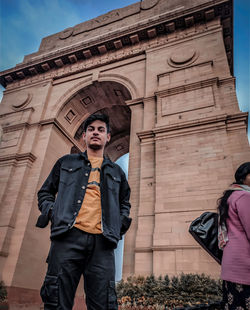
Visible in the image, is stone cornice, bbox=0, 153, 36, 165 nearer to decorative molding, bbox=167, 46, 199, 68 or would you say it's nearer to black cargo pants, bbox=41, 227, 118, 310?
decorative molding, bbox=167, 46, 199, 68

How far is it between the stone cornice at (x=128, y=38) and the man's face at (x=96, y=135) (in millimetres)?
13288

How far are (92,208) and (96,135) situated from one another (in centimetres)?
83

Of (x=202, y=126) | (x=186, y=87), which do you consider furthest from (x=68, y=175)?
(x=186, y=87)

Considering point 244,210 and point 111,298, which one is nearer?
point 111,298

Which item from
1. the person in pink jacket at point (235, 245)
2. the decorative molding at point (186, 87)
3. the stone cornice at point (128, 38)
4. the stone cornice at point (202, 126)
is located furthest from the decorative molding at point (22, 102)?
the person in pink jacket at point (235, 245)

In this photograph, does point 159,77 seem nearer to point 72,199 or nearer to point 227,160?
point 227,160

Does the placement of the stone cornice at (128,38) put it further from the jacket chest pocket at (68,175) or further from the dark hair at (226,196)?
the jacket chest pocket at (68,175)

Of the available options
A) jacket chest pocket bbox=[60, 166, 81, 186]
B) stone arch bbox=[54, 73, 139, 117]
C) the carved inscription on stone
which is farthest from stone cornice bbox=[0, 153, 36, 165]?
jacket chest pocket bbox=[60, 166, 81, 186]

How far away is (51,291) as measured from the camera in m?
1.67

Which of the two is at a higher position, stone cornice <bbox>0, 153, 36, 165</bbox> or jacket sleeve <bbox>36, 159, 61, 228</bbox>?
stone cornice <bbox>0, 153, 36, 165</bbox>

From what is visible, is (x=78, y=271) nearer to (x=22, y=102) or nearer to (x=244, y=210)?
(x=244, y=210)

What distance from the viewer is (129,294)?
655 centimetres

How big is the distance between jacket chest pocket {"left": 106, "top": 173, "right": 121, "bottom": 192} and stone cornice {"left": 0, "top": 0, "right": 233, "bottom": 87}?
13714mm

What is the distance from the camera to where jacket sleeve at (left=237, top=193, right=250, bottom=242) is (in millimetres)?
2137
